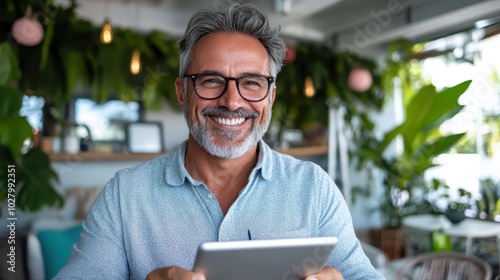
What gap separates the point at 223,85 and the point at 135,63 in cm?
280

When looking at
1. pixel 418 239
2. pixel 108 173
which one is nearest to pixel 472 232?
pixel 418 239

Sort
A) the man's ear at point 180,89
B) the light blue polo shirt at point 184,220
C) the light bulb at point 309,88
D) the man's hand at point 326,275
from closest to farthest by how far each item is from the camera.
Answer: the man's hand at point 326,275, the light blue polo shirt at point 184,220, the man's ear at point 180,89, the light bulb at point 309,88

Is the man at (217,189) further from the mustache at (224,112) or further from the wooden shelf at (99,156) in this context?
the wooden shelf at (99,156)

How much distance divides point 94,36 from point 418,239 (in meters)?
3.31

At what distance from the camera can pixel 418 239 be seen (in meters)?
4.22

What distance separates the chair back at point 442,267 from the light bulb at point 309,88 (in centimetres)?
223

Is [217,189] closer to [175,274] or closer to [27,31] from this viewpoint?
[175,274]

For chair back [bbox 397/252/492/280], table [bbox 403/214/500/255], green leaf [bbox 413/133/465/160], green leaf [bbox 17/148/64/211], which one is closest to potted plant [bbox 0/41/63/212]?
green leaf [bbox 17/148/64/211]

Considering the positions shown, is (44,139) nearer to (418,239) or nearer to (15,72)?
(15,72)

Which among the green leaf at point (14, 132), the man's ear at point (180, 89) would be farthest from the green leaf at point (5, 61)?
the man's ear at point (180, 89)

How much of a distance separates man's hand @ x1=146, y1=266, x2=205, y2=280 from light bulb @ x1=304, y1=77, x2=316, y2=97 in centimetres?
383

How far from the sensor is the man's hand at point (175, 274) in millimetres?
933

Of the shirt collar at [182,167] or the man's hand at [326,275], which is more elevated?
the shirt collar at [182,167]

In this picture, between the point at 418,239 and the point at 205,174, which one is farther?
the point at 418,239
